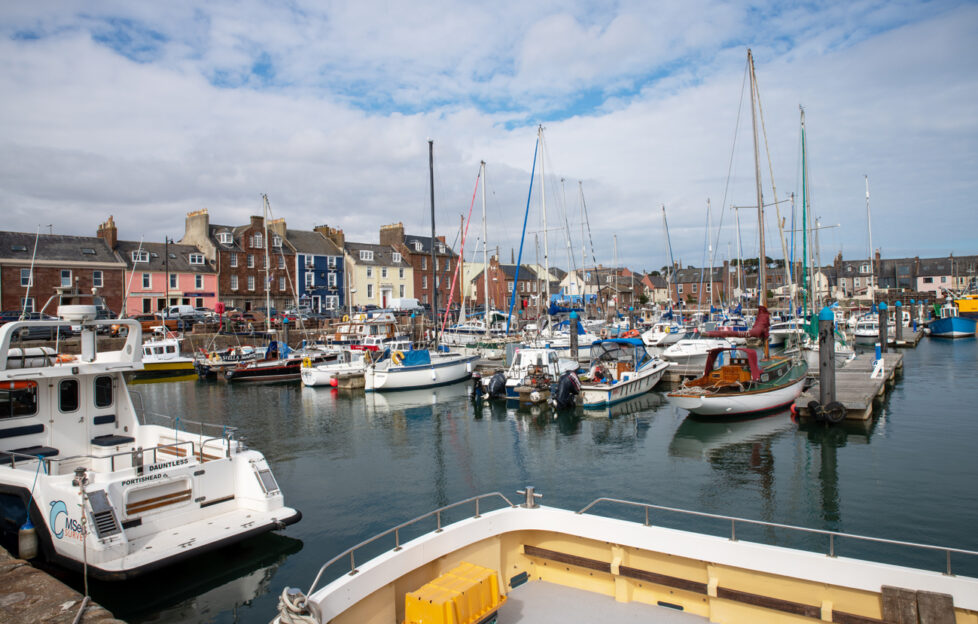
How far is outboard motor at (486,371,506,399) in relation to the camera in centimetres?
3036

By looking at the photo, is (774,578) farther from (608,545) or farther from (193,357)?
(193,357)

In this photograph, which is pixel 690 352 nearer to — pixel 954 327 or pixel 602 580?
pixel 602 580

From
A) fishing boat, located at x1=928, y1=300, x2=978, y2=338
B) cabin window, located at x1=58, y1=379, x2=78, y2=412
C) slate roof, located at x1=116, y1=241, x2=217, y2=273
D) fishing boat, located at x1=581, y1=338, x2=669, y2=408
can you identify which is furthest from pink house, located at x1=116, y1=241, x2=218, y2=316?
fishing boat, located at x1=928, y1=300, x2=978, y2=338

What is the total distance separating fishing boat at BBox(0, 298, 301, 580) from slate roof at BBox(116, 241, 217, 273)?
48.3 m

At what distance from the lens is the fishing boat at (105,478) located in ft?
31.4

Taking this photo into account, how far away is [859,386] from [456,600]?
1058 inches

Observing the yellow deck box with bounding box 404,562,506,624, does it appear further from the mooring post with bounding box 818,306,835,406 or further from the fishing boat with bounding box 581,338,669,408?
the fishing boat with bounding box 581,338,669,408

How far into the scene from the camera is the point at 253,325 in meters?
56.2

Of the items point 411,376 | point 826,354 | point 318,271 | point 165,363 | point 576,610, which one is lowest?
point 411,376

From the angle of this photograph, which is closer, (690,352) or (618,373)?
(618,373)

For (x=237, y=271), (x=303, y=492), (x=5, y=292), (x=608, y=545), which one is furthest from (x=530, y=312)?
(x=608, y=545)

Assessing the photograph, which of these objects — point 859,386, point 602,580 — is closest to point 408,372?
point 859,386

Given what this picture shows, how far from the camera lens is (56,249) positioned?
52844mm

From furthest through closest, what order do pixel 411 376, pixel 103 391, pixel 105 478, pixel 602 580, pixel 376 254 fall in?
1. pixel 376 254
2. pixel 411 376
3. pixel 103 391
4. pixel 105 478
5. pixel 602 580
